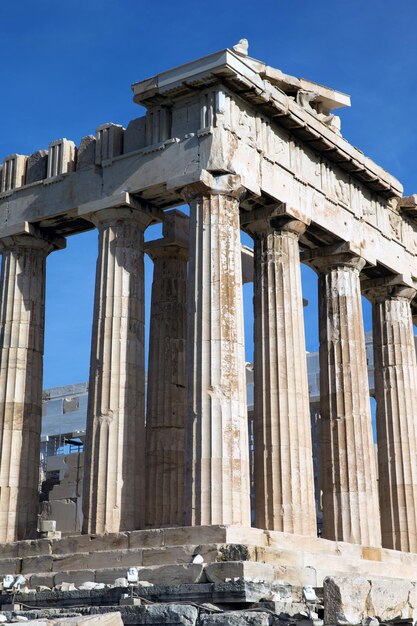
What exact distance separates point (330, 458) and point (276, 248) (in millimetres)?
6757

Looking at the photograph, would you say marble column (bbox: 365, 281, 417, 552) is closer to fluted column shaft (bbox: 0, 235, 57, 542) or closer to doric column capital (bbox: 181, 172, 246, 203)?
doric column capital (bbox: 181, 172, 246, 203)

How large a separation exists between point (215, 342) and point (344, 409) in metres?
7.43

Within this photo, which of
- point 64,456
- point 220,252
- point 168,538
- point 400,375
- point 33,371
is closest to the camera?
point 168,538

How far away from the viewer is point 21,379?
31109mm

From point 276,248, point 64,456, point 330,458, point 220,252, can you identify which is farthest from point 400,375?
point 64,456

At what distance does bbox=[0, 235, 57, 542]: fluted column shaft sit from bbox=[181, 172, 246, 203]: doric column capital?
21.4 feet

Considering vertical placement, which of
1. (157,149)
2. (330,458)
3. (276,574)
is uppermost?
(157,149)

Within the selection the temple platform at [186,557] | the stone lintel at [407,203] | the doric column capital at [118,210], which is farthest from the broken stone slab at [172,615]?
the stone lintel at [407,203]

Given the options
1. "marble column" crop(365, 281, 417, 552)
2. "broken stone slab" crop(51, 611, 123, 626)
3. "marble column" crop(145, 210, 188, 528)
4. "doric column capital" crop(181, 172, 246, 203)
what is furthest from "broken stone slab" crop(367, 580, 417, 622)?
"marble column" crop(365, 281, 417, 552)

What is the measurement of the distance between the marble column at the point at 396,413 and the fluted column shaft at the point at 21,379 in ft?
38.6

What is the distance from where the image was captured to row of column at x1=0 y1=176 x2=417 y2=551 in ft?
87.0

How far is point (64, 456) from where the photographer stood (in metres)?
57.3

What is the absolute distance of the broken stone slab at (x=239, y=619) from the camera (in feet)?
60.0

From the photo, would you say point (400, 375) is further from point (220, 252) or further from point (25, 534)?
point (25, 534)
